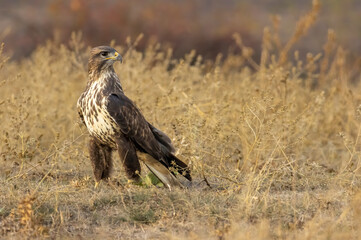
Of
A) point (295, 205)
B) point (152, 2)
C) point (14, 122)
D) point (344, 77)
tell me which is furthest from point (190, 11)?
point (295, 205)

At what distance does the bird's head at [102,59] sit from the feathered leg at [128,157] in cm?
67

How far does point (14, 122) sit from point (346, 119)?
168 inches

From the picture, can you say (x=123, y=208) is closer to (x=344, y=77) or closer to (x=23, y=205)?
(x=23, y=205)

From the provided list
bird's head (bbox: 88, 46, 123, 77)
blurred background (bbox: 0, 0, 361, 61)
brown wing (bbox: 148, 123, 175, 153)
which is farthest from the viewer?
blurred background (bbox: 0, 0, 361, 61)

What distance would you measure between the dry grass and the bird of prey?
176 mm

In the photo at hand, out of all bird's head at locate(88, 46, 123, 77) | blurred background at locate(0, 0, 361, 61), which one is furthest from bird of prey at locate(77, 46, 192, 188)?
blurred background at locate(0, 0, 361, 61)

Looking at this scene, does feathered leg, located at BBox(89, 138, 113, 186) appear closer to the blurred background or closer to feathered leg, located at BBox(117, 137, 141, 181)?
feathered leg, located at BBox(117, 137, 141, 181)

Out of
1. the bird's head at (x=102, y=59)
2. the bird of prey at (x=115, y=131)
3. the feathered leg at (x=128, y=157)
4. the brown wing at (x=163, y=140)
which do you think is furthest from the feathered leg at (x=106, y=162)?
the bird's head at (x=102, y=59)

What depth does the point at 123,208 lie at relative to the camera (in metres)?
5.29

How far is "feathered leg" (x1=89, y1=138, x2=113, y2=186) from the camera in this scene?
6.07 m

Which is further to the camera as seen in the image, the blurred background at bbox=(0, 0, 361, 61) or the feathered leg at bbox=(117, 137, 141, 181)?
the blurred background at bbox=(0, 0, 361, 61)

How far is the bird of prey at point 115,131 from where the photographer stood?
5.78m

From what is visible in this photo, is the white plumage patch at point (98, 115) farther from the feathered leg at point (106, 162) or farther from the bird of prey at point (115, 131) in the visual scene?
the feathered leg at point (106, 162)

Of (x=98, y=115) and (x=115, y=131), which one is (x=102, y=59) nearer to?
(x=98, y=115)
